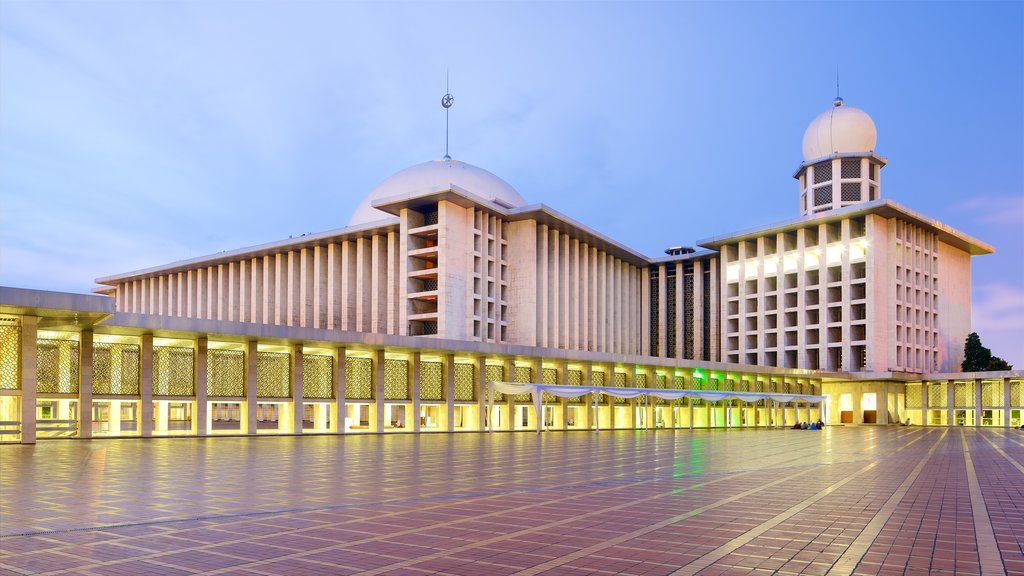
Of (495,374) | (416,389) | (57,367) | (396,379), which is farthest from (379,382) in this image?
(57,367)

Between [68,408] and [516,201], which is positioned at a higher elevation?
[516,201]

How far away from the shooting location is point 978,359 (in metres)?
76.6

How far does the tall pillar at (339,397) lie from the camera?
121 feet

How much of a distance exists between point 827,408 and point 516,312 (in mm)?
28857

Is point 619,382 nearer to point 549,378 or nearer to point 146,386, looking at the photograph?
point 549,378

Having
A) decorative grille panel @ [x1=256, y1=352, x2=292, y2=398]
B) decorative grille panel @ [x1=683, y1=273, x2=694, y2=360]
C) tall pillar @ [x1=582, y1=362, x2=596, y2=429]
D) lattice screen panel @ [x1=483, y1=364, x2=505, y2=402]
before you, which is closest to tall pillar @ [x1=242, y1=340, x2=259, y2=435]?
decorative grille panel @ [x1=256, y1=352, x2=292, y2=398]

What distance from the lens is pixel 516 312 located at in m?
61.2

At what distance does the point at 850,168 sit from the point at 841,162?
109 cm

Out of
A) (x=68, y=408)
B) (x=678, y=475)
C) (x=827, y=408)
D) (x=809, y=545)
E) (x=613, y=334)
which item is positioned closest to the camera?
(x=809, y=545)

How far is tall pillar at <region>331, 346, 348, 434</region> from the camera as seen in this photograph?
36.8 m

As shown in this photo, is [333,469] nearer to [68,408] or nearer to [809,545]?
[809,545]

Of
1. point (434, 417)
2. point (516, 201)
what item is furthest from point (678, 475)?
point (516, 201)

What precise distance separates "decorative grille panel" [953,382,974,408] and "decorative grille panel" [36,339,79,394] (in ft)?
221

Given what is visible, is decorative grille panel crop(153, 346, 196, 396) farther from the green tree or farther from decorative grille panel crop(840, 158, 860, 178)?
the green tree
